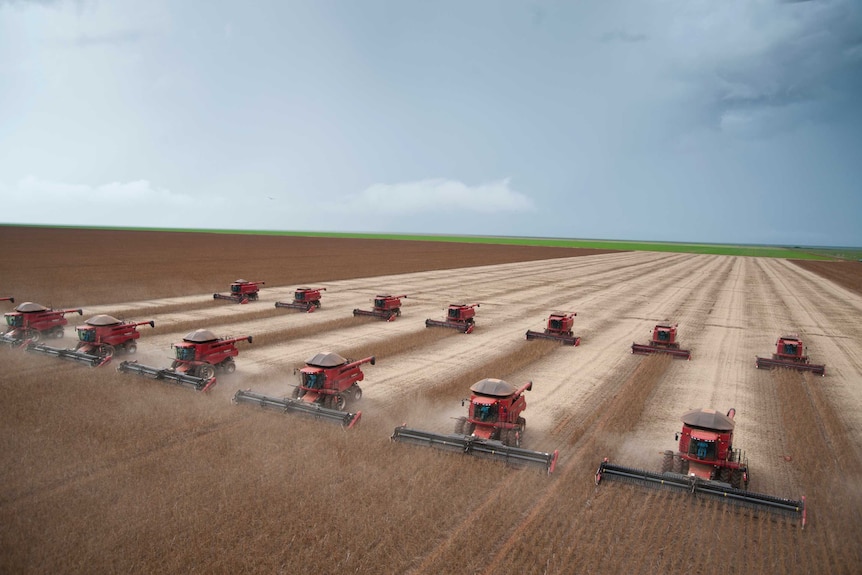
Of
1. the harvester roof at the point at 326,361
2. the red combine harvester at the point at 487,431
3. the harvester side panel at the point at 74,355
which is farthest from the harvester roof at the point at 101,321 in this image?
the red combine harvester at the point at 487,431

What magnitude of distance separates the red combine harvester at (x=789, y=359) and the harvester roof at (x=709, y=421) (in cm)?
1338

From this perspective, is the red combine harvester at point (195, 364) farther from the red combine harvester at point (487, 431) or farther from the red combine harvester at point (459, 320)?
the red combine harvester at point (459, 320)

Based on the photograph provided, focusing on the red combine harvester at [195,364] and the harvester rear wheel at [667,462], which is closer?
the harvester rear wheel at [667,462]

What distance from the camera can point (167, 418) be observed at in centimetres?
1571

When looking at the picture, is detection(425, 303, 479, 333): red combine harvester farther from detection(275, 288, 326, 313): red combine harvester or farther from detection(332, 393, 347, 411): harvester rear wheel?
detection(332, 393, 347, 411): harvester rear wheel

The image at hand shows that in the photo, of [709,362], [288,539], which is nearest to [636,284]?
[709,362]

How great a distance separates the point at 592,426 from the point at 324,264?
206 feet

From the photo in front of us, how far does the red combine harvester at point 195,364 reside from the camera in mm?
18625

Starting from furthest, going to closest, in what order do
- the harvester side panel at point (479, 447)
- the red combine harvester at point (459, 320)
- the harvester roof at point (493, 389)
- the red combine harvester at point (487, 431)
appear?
the red combine harvester at point (459, 320)
the harvester roof at point (493, 389)
the red combine harvester at point (487, 431)
the harvester side panel at point (479, 447)

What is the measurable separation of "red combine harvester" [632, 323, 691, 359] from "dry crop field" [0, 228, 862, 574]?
79 centimetres

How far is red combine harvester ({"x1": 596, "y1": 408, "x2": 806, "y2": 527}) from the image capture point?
12.0 m

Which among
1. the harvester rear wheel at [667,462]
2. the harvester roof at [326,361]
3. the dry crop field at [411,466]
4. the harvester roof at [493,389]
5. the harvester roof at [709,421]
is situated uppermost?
the harvester roof at [326,361]

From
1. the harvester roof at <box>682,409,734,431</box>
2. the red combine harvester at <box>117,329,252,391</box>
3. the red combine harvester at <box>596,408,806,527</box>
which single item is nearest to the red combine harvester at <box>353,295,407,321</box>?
the red combine harvester at <box>117,329,252,391</box>

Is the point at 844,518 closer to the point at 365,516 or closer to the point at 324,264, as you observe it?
the point at 365,516
